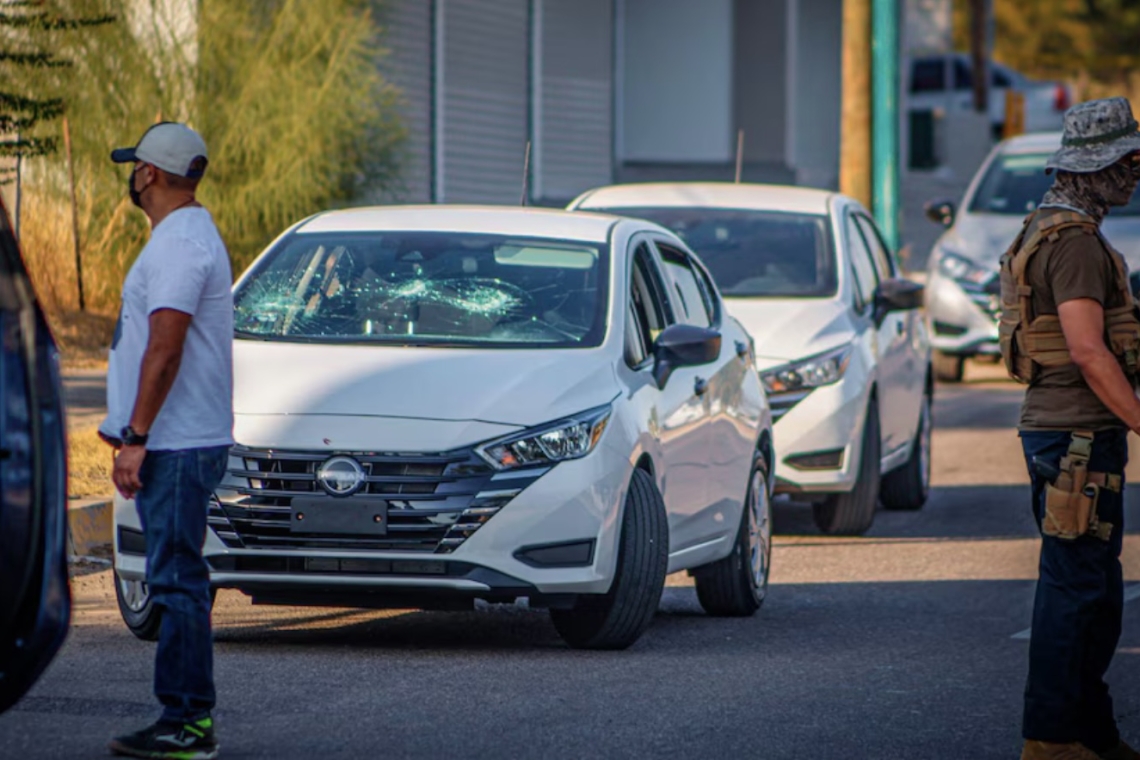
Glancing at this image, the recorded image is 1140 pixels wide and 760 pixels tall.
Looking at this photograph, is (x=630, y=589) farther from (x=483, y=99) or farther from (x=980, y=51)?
(x=980, y=51)

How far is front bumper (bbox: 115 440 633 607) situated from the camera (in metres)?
7.99

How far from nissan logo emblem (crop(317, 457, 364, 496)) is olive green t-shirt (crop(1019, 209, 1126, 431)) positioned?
2.45 metres

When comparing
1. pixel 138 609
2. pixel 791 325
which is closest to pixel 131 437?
pixel 138 609

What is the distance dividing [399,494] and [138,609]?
1112 mm

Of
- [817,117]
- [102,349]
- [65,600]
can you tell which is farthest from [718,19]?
[65,600]

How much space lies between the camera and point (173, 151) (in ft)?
20.7

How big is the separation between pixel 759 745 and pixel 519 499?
149 cm

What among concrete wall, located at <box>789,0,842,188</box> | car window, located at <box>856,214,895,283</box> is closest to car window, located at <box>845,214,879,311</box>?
car window, located at <box>856,214,895,283</box>

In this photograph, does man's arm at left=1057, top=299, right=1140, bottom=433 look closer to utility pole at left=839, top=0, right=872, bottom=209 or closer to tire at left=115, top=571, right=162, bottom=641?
tire at left=115, top=571, right=162, bottom=641

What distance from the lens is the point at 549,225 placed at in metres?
9.60

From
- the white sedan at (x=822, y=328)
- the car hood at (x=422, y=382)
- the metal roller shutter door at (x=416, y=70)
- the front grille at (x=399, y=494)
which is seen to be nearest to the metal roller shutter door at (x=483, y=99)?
the metal roller shutter door at (x=416, y=70)

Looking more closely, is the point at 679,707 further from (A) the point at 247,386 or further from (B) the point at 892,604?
(B) the point at 892,604

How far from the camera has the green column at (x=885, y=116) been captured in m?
22.0

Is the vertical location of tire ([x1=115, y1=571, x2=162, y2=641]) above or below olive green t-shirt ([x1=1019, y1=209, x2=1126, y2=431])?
below
